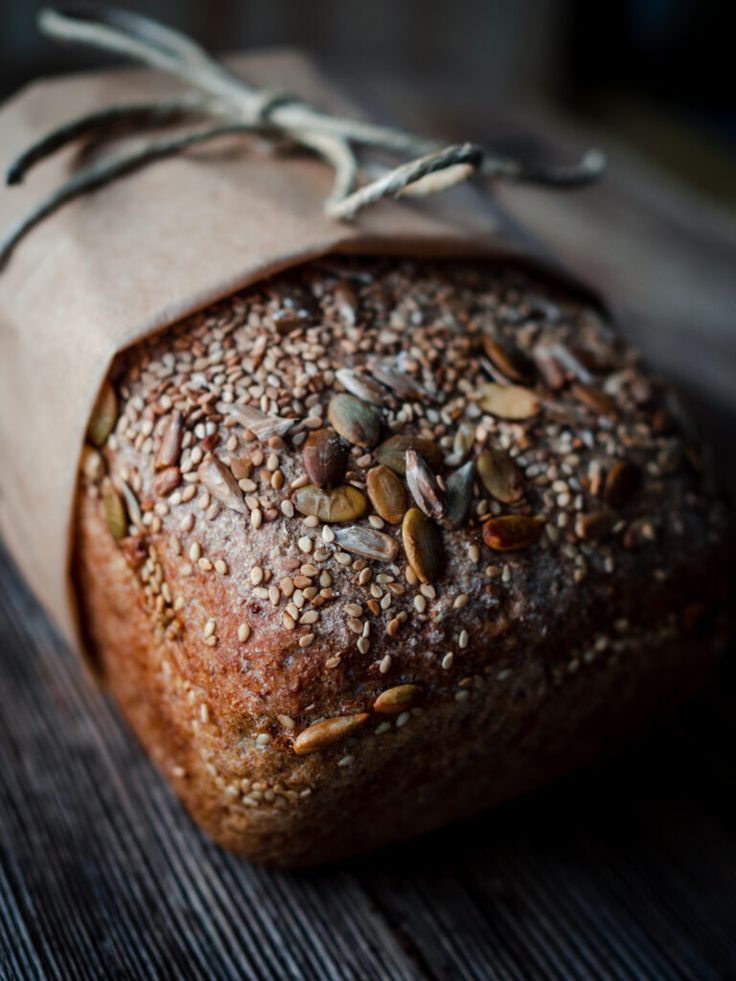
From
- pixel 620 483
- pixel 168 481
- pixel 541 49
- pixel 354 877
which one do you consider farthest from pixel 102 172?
pixel 541 49

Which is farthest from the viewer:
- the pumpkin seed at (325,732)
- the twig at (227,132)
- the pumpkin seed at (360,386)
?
the twig at (227,132)

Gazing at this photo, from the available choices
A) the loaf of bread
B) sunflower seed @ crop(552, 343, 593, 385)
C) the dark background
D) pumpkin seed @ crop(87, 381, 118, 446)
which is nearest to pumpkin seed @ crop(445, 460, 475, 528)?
the loaf of bread

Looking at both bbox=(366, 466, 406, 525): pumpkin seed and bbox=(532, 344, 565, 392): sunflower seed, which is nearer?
bbox=(366, 466, 406, 525): pumpkin seed

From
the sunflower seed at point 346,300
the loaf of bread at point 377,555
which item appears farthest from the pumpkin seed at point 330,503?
the sunflower seed at point 346,300

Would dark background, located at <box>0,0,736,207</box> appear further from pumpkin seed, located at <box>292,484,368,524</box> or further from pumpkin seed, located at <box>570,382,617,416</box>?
pumpkin seed, located at <box>292,484,368,524</box>

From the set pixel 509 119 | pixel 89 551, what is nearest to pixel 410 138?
pixel 89 551

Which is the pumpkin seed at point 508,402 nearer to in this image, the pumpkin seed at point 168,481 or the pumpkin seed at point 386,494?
the pumpkin seed at point 386,494

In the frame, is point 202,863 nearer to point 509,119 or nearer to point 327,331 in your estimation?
point 327,331
